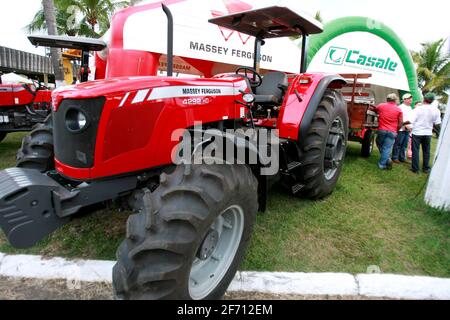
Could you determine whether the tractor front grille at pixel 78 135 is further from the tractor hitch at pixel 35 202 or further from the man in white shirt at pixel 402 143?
the man in white shirt at pixel 402 143

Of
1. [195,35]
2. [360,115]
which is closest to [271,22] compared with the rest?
[360,115]

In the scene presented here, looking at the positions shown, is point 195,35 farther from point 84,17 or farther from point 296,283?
point 84,17

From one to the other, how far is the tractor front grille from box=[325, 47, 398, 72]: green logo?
441 inches

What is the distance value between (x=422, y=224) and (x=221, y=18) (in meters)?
3.36

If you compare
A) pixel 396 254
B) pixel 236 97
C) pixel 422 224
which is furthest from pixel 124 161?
pixel 422 224

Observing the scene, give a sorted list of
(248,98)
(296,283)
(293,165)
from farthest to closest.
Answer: (293,165) → (248,98) → (296,283)

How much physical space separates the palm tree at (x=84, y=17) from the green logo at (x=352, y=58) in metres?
13.8

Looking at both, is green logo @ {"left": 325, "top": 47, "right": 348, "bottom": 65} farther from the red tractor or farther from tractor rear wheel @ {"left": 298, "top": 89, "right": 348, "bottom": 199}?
the red tractor

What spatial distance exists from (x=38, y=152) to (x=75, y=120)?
1023 millimetres

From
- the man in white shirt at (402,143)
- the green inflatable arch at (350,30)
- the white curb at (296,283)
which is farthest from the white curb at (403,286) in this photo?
the green inflatable arch at (350,30)

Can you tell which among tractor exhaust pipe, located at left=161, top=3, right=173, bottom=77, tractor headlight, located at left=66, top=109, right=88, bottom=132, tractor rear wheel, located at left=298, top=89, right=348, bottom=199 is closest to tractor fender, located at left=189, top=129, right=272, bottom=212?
tractor exhaust pipe, located at left=161, top=3, right=173, bottom=77

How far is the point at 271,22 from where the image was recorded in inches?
142

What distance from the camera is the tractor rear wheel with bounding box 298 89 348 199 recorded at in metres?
3.52

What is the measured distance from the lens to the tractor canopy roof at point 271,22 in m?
3.26
